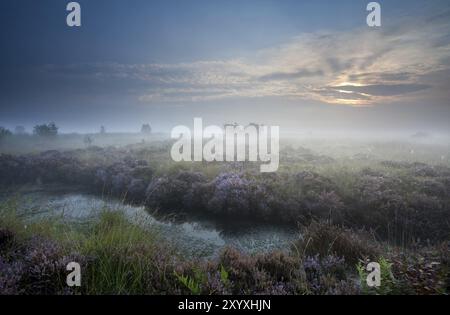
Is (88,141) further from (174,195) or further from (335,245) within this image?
(335,245)

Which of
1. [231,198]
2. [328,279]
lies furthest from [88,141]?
[328,279]

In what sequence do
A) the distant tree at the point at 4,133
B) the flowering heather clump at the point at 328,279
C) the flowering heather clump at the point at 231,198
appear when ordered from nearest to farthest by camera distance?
the flowering heather clump at the point at 328,279 < the flowering heather clump at the point at 231,198 < the distant tree at the point at 4,133

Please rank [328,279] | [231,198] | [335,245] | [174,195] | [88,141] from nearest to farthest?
[328,279] → [335,245] → [231,198] → [174,195] → [88,141]

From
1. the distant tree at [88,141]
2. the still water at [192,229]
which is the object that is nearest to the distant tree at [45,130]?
the distant tree at [88,141]

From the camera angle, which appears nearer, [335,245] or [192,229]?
[335,245]

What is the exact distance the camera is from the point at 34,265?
4.42m

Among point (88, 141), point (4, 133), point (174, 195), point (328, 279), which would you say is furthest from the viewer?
point (88, 141)

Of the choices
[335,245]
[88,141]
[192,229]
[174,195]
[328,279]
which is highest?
[88,141]

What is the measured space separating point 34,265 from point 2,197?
11049 mm

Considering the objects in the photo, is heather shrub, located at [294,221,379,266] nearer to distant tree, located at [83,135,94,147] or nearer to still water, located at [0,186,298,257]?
still water, located at [0,186,298,257]

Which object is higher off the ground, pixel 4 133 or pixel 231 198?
→ pixel 4 133

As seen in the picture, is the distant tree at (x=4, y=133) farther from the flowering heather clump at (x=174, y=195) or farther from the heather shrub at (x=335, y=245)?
the heather shrub at (x=335, y=245)
